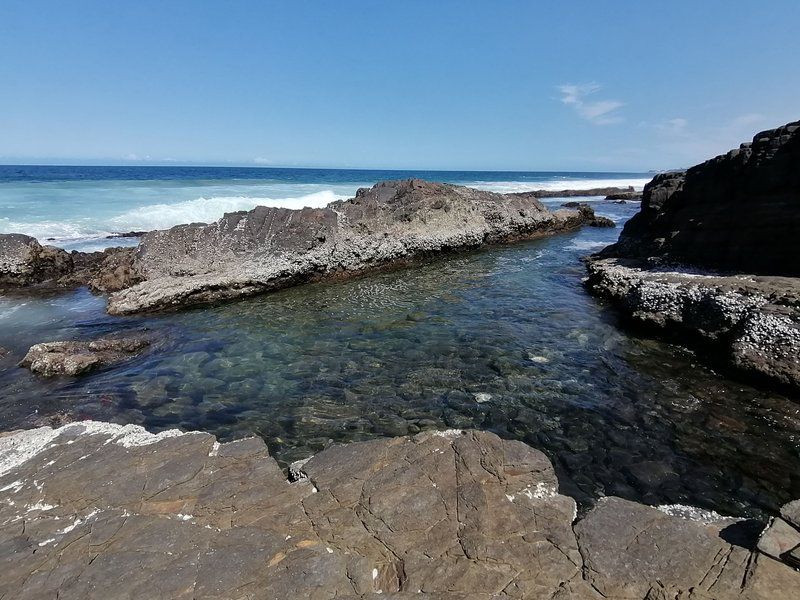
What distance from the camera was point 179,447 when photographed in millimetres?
4852

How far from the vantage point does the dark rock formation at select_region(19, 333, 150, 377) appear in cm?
799

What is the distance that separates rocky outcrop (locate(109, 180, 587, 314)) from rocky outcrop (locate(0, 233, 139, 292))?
0.61m

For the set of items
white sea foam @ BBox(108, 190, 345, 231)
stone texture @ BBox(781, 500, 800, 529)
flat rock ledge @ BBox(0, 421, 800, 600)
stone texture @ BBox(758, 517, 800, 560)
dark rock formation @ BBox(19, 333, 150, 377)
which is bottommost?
dark rock formation @ BBox(19, 333, 150, 377)

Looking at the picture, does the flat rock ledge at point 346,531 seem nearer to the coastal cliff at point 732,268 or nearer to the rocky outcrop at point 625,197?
the coastal cliff at point 732,268

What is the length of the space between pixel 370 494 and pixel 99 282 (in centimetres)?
1297

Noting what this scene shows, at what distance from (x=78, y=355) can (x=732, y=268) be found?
569 inches

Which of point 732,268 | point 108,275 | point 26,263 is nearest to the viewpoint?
point 732,268

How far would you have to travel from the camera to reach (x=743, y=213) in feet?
35.9

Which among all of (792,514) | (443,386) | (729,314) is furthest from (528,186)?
(792,514)

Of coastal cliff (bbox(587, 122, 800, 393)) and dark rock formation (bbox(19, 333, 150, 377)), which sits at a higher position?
coastal cliff (bbox(587, 122, 800, 393))

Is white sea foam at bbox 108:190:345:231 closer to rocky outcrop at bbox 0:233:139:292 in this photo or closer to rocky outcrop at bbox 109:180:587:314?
rocky outcrop at bbox 109:180:587:314

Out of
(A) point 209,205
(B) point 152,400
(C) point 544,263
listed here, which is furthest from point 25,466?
(A) point 209,205

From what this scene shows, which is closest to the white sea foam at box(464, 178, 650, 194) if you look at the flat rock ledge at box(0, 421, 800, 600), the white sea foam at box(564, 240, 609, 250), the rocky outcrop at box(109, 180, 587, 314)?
the white sea foam at box(564, 240, 609, 250)

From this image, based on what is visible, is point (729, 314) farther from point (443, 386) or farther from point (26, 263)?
point (26, 263)
